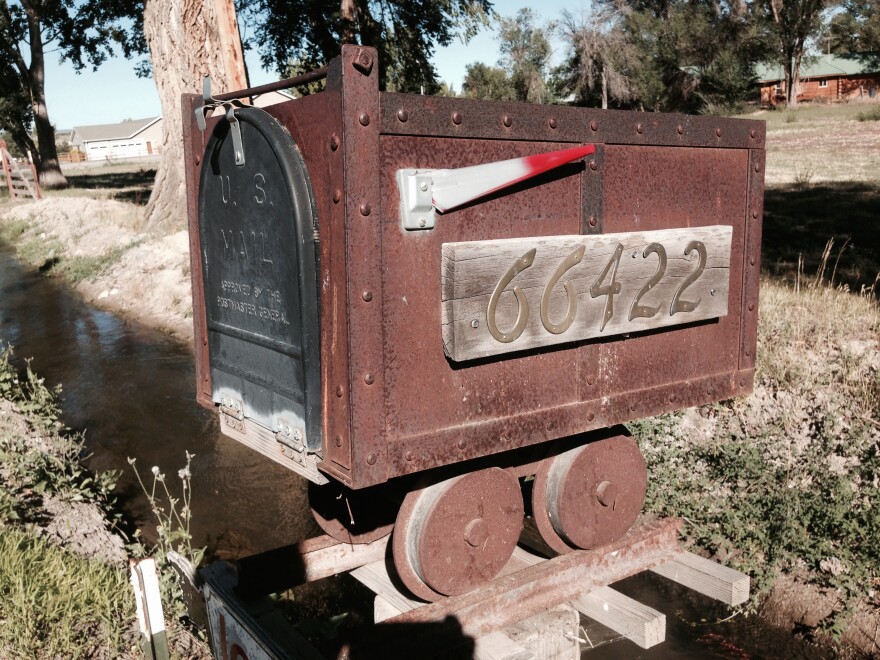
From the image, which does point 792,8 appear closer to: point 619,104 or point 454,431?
point 619,104

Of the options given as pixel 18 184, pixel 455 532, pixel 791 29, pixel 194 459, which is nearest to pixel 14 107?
pixel 18 184

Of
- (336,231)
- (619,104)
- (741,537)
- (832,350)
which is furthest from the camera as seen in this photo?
(619,104)

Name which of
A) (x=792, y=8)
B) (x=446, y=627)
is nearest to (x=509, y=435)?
(x=446, y=627)

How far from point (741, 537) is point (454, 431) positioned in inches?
111

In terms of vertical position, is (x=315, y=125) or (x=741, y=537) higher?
(x=315, y=125)

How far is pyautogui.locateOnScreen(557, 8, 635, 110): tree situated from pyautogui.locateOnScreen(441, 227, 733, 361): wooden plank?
38.5 metres

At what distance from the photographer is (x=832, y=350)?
5609mm

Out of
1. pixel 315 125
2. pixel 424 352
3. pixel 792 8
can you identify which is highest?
pixel 792 8

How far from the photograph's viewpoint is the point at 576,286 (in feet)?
8.32

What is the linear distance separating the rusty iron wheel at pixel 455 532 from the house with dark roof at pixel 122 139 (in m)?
101

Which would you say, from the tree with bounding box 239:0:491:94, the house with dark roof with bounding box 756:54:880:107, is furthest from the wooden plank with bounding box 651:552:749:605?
the house with dark roof with bounding box 756:54:880:107

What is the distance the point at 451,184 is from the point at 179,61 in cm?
1060

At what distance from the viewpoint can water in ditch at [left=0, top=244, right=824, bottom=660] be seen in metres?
4.36

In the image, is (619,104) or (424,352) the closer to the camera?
(424,352)
